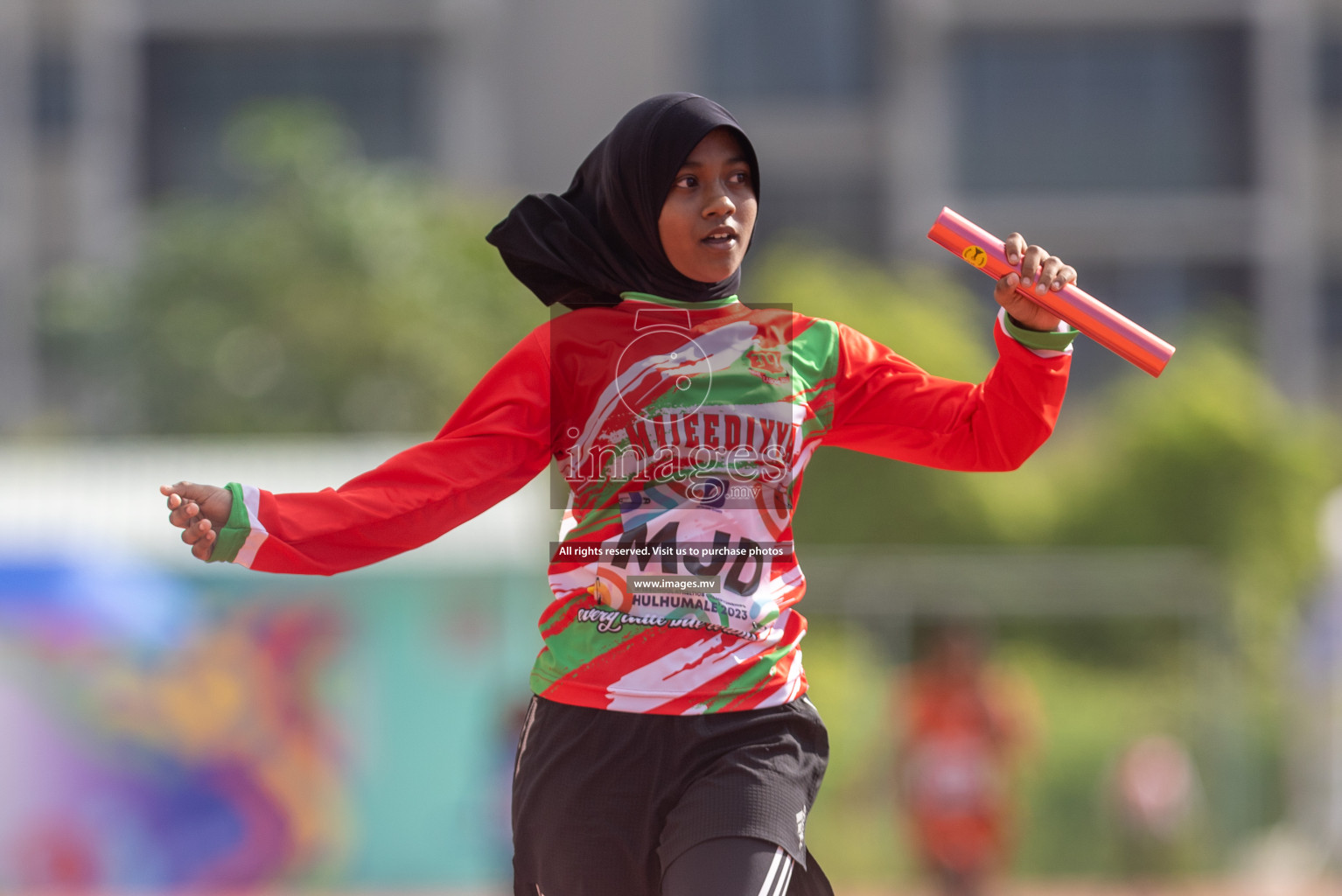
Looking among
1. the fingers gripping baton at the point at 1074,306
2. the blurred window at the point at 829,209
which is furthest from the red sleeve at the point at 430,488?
the blurred window at the point at 829,209

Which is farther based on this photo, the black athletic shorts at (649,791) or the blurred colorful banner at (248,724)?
the blurred colorful banner at (248,724)

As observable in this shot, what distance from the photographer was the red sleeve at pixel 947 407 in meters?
2.99

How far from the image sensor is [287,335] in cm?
1742

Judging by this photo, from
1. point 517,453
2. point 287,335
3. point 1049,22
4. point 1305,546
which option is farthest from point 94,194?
point 517,453

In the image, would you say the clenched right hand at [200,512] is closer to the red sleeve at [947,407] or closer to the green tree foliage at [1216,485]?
the red sleeve at [947,407]

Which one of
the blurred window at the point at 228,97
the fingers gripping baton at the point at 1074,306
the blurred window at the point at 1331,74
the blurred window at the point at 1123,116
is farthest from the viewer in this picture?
the blurred window at the point at 228,97

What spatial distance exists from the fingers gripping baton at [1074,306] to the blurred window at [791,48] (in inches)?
972

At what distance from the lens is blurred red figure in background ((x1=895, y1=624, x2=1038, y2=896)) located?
8.77 m

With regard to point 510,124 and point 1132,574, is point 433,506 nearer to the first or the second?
point 1132,574

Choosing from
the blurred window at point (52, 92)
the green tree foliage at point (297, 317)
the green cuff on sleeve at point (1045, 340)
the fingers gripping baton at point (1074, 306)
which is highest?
the blurred window at point (52, 92)

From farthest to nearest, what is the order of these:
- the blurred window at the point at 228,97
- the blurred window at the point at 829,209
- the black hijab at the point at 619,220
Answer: the blurred window at the point at 829,209 < the blurred window at the point at 228,97 < the black hijab at the point at 619,220

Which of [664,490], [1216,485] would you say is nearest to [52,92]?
[1216,485]

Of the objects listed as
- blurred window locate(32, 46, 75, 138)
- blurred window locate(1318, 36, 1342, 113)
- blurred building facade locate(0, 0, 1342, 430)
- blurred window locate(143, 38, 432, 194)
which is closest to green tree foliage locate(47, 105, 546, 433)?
blurred building facade locate(0, 0, 1342, 430)

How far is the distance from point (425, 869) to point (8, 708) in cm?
303
